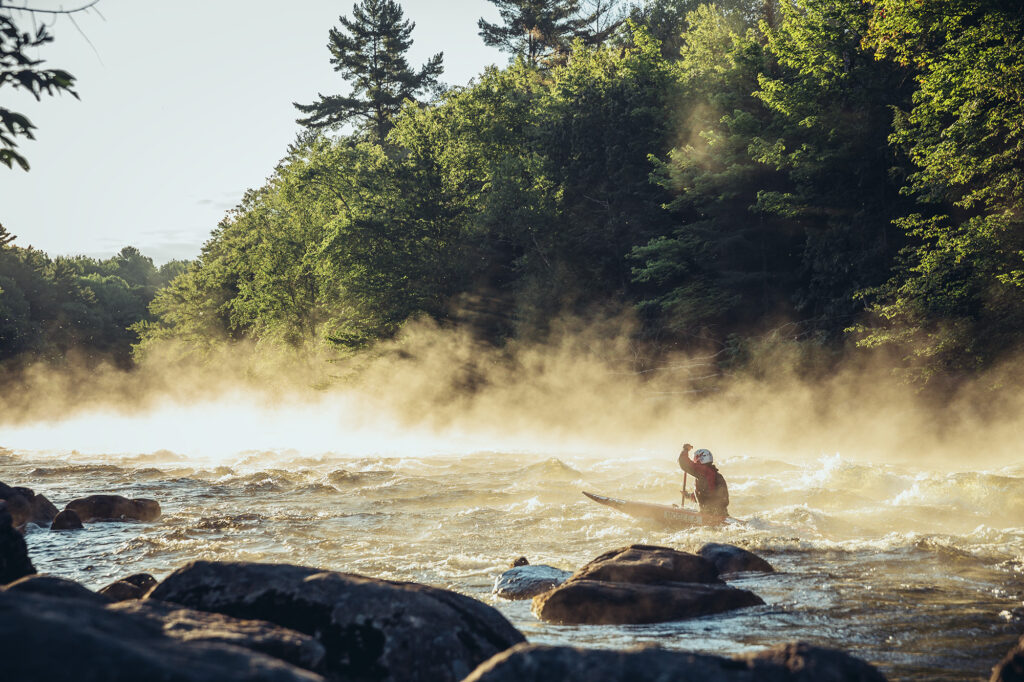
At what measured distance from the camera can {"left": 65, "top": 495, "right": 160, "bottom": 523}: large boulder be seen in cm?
1486

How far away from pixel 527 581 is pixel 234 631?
16.8 ft

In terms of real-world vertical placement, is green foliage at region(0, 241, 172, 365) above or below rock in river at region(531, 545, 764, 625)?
above

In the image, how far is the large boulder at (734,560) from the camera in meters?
9.61

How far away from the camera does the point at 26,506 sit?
46.4 feet

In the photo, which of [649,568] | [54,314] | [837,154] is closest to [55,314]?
[54,314]

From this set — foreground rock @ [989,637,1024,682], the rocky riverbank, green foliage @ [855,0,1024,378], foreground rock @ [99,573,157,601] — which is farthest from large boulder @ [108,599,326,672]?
green foliage @ [855,0,1024,378]

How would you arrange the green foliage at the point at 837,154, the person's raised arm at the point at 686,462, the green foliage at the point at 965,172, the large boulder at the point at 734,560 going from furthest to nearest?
the green foliage at the point at 837,154
the green foliage at the point at 965,172
the person's raised arm at the point at 686,462
the large boulder at the point at 734,560

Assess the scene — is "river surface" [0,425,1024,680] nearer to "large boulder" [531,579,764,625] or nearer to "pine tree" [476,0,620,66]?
"large boulder" [531,579,764,625]

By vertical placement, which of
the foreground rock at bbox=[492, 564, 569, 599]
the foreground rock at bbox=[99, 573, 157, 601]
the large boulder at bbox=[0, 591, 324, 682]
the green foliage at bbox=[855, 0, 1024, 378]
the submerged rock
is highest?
the green foliage at bbox=[855, 0, 1024, 378]

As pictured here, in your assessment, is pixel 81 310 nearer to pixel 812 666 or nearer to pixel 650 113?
pixel 650 113

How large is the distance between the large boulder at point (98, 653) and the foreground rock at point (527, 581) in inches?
214

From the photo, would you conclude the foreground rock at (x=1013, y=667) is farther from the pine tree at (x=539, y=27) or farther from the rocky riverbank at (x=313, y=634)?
the pine tree at (x=539, y=27)

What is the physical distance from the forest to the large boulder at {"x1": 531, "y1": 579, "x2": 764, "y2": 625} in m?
6.32

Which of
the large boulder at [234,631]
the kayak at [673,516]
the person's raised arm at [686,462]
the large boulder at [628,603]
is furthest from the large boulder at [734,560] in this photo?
the large boulder at [234,631]
